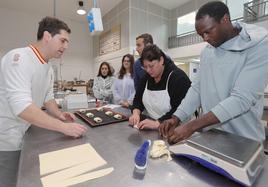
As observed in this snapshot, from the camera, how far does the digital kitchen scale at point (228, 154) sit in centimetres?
49

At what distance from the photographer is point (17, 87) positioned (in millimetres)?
886

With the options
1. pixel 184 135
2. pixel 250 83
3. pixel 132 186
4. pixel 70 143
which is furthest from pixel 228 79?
pixel 70 143

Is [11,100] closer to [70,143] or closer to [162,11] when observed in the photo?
[70,143]

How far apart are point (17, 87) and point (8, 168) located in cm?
42

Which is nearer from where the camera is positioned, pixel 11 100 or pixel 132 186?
pixel 132 186

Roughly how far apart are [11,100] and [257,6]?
294cm

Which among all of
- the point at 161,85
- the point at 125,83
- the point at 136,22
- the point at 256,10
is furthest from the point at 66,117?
the point at 136,22

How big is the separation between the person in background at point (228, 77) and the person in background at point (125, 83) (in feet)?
4.75

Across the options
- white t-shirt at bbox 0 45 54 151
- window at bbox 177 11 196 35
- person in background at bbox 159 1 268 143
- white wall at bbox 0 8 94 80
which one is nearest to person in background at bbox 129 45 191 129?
person in background at bbox 159 1 268 143

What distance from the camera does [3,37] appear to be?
4910 millimetres

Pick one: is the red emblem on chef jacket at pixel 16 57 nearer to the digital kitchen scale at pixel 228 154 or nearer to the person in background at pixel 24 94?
the person in background at pixel 24 94

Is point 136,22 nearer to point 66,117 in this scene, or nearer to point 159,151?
point 66,117

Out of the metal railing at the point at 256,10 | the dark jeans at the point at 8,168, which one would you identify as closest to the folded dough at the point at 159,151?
the dark jeans at the point at 8,168

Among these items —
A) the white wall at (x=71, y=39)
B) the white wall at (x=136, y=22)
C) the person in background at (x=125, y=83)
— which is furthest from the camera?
the white wall at (x=71, y=39)
